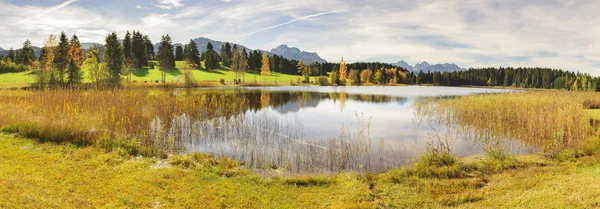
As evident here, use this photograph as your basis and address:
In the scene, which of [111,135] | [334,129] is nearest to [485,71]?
[334,129]

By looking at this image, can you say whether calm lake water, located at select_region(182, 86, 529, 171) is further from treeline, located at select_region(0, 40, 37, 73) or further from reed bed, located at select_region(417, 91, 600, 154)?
treeline, located at select_region(0, 40, 37, 73)

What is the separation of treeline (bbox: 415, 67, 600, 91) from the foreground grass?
452 ft

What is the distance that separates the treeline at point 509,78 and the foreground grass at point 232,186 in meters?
138

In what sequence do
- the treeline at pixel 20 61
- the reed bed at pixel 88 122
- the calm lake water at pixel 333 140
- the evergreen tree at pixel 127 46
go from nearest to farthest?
the reed bed at pixel 88 122, the calm lake water at pixel 333 140, the treeline at pixel 20 61, the evergreen tree at pixel 127 46

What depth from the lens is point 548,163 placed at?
10250 millimetres

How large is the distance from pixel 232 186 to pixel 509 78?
172m

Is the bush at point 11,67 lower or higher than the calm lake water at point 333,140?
higher

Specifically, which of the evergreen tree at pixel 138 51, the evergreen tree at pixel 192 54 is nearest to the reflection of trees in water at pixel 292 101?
the evergreen tree at pixel 138 51

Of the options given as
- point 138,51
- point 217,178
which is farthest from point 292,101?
point 138,51

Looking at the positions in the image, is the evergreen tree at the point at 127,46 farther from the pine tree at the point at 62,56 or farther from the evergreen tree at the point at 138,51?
the pine tree at the point at 62,56

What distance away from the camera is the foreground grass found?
249 inches

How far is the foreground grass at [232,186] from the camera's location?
6.31 metres

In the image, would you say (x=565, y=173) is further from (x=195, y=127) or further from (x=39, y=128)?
(x=39, y=128)

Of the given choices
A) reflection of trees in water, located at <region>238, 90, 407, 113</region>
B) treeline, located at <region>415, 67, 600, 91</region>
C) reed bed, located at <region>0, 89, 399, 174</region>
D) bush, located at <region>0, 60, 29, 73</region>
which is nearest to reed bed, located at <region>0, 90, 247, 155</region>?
reed bed, located at <region>0, 89, 399, 174</region>
